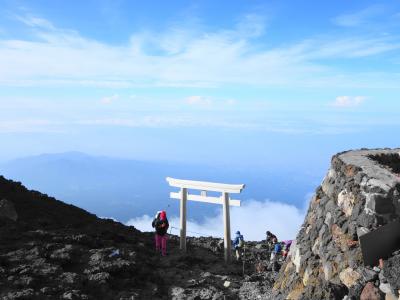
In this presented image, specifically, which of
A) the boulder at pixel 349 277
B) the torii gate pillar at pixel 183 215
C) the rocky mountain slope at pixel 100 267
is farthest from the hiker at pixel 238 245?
the boulder at pixel 349 277

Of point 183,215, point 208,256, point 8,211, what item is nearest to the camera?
point 208,256

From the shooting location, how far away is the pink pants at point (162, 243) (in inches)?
707

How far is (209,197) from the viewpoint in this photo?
1817cm

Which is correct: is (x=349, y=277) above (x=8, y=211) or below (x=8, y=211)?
below

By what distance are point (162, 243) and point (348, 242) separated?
10.8 meters

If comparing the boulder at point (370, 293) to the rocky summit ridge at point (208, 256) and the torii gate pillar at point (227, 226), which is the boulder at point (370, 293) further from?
the torii gate pillar at point (227, 226)

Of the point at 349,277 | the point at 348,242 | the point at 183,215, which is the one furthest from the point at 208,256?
the point at 349,277

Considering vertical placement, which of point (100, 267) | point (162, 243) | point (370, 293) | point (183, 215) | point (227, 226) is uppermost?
point (183, 215)

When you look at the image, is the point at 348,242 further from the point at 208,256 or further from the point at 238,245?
the point at 208,256

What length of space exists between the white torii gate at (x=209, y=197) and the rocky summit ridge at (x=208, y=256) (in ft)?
3.09

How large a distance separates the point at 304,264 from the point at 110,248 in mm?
8450

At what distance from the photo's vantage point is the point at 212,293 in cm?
1327

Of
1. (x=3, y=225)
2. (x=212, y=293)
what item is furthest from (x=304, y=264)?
(x=3, y=225)

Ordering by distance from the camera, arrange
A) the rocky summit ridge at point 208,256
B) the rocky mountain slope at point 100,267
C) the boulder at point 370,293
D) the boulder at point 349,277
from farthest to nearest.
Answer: the rocky mountain slope at point 100,267 → the rocky summit ridge at point 208,256 → the boulder at point 349,277 → the boulder at point 370,293
